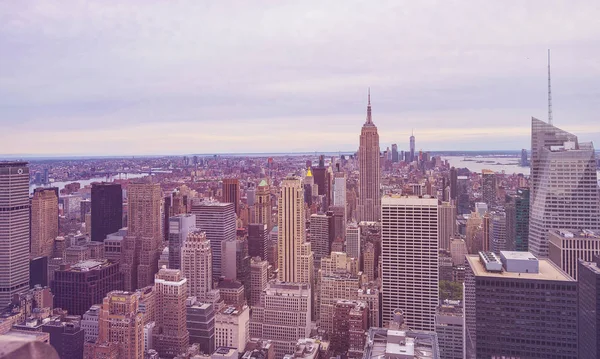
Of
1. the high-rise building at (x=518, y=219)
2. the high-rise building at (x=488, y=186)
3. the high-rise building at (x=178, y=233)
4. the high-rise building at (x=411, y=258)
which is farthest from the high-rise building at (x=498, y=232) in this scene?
the high-rise building at (x=178, y=233)

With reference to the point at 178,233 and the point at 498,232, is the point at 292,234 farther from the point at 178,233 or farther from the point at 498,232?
the point at 498,232

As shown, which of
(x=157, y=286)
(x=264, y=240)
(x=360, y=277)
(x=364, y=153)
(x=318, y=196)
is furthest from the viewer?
(x=364, y=153)

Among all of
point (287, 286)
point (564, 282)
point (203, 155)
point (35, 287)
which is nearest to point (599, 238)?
point (564, 282)

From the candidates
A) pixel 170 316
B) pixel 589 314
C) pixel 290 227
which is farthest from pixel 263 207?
pixel 589 314

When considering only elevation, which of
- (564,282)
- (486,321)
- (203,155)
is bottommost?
(486,321)

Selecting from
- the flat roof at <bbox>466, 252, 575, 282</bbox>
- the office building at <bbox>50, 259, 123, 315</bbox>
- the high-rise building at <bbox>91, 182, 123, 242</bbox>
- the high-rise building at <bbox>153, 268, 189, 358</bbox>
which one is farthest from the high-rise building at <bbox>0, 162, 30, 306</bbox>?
the flat roof at <bbox>466, 252, 575, 282</bbox>

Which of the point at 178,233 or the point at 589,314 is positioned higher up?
the point at 589,314

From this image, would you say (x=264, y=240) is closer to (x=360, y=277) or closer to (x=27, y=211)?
(x=360, y=277)

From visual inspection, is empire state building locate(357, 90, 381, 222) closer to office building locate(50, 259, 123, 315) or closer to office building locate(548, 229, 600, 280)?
office building locate(548, 229, 600, 280)
